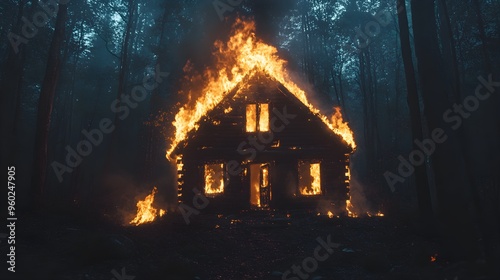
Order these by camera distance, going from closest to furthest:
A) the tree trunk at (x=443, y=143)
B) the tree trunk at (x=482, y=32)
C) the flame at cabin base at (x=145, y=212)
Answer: the tree trunk at (x=443, y=143) < the tree trunk at (x=482, y=32) < the flame at cabin base at (x=145, y=212)

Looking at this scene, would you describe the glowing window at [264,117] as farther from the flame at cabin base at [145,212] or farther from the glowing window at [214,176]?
the flame at cabin base at [145,212]

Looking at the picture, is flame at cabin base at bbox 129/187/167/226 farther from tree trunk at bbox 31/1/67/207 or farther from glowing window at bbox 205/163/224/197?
tree trunk at bbox 31/1/67/207

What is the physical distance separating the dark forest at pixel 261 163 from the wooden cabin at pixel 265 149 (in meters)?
0.08

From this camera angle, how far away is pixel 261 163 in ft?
56.4

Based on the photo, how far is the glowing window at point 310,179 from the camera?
18.0 metres

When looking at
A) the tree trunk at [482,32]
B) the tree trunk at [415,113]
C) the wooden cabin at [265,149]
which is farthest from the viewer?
the wooden cabin at [265,149]

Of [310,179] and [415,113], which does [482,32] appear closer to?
[415,113]

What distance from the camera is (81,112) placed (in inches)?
1626

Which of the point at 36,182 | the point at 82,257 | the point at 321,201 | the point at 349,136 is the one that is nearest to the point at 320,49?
the point at 349,136

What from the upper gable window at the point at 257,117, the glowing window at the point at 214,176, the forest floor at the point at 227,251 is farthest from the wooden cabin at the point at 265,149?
the forest floor at the point at 227,251

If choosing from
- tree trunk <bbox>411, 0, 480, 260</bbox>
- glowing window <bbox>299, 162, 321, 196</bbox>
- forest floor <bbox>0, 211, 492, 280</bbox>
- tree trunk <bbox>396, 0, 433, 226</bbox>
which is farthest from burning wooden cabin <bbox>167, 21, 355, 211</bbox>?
tree trunk <bbox>411, 0, 480, 260</bbox>

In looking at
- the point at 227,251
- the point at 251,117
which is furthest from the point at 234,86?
the point at 227,251

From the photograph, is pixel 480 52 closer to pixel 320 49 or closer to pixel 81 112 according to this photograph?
pixel 320 49

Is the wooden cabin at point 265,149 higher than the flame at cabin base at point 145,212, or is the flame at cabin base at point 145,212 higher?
the wooden cabin at point 265,149
